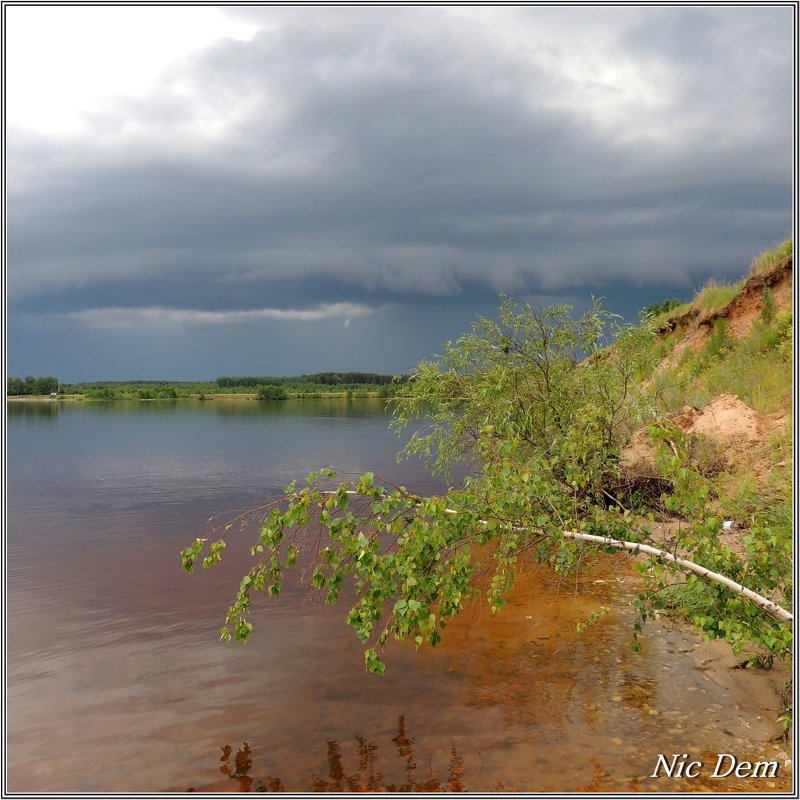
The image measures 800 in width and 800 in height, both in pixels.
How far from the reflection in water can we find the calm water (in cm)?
2

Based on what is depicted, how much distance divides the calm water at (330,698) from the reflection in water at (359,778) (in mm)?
20

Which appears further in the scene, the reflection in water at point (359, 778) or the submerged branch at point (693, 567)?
the reflection in water at point (359, 778)

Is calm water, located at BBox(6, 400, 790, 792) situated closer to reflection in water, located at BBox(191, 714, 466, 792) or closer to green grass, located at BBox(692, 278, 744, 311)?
reflection in water, located at BBox(191, 714, 466, 792)

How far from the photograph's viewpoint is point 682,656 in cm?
899

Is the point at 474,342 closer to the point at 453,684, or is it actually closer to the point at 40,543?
the point at 453,684

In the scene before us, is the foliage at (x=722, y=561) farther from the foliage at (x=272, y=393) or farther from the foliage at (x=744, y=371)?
the foliage at (x=272, y=393)

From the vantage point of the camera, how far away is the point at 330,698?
847 cm

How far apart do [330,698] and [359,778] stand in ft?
5.86

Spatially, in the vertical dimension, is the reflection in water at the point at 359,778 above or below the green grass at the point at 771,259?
below

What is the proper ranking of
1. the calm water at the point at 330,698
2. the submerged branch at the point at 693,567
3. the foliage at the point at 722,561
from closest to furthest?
the submerged branch at the point at 693,567 → the foliage at the point at 722,561 → the calm water at the point at 330,698

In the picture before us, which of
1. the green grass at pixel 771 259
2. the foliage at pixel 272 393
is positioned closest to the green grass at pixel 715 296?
the green grass at pixel 771 259

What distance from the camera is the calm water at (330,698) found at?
268 inches

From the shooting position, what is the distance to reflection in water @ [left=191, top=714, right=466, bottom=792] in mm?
6609

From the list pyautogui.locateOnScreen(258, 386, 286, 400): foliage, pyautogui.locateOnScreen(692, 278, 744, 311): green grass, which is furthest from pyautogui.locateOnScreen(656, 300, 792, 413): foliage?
pyautogui.locateOnScreen(258, 386, 286, 400): foliage
